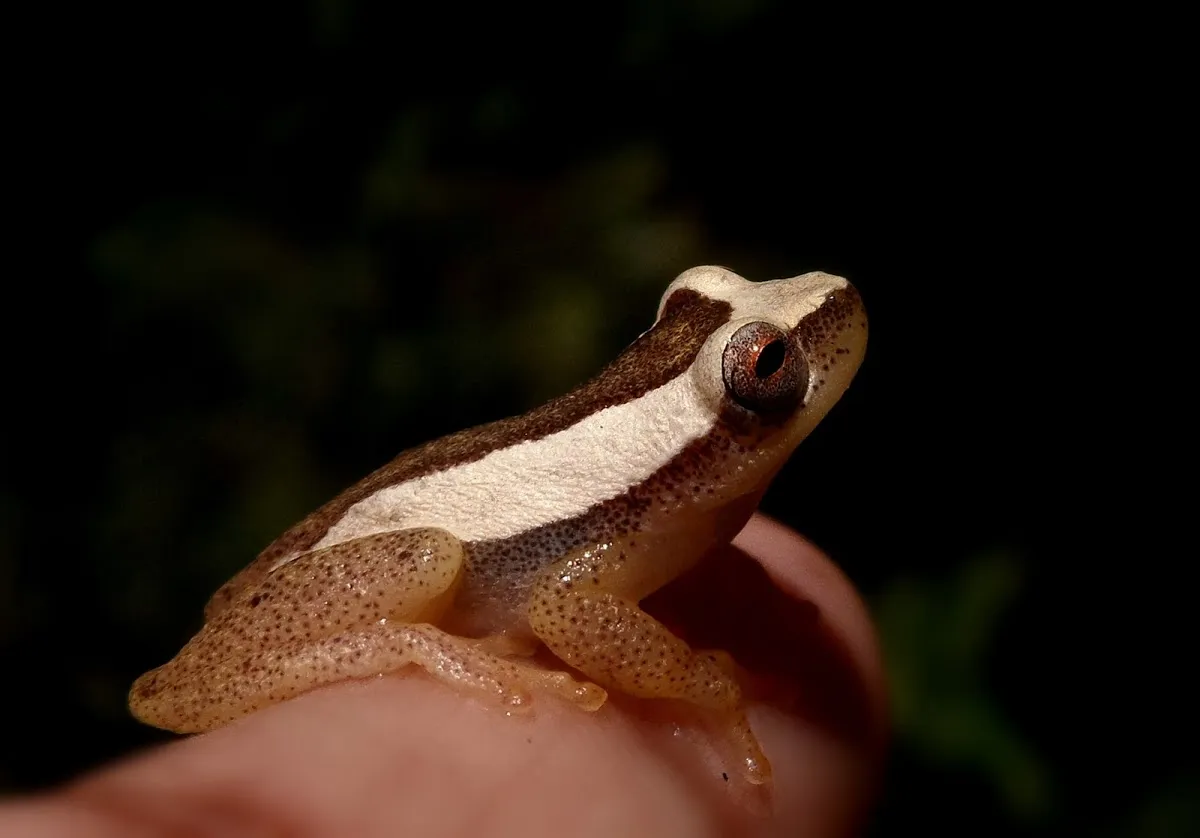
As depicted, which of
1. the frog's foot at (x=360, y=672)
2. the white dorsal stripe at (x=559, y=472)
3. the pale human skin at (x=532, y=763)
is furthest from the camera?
the white dorsal stripe at (x=559, y=472)

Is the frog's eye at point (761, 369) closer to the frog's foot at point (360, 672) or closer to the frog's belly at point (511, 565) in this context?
the frog's belly at point (511, 565)


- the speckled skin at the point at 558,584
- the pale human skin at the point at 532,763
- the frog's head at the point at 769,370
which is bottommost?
the pale human skin at the point at 532,763

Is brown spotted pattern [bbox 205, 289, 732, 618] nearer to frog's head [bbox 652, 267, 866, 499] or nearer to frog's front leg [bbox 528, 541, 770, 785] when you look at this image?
frog's head [bbox 652, 267, 866, 499]

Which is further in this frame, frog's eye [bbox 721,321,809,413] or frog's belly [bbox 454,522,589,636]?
frog's belly [bbox 454,522,589,636]

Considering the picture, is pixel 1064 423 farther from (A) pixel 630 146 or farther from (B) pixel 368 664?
(B) pixel 368 664

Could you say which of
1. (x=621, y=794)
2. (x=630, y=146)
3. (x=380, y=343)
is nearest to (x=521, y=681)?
(x=621, y=794)

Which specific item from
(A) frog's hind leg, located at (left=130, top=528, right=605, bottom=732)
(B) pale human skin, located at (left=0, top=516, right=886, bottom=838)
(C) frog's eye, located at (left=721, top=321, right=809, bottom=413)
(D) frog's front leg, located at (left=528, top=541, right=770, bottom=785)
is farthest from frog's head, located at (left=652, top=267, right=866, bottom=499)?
(A) frog's hind leg, located at (left=130, top=528, right=605, bottom=732)

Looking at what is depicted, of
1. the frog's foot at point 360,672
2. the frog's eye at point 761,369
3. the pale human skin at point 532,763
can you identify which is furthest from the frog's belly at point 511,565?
the frog's eye at point 761,369
